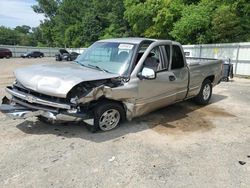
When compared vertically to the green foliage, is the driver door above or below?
below

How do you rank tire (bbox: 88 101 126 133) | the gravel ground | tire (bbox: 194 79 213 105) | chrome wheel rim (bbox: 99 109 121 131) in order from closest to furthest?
the gravel ground, tire (bbox: 88 101 126 133), chrome wheel rim (bbox: 99 109 121 131), tire (bbox: 194 79 213 105)

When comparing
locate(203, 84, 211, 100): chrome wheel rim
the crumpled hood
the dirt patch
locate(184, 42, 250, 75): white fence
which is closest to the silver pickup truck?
the crumpled hood

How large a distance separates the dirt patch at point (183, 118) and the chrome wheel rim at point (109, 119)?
2.75ft

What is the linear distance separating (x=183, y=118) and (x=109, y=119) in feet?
6.92

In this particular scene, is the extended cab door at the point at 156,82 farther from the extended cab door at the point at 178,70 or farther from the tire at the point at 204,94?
the tire at the point at 204,94

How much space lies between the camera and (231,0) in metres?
20.9

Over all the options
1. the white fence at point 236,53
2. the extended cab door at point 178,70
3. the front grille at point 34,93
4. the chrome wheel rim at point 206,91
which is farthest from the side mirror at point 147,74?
the white fence at point 236,53

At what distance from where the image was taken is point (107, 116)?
4.98 meters

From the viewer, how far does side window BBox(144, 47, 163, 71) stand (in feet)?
18.1

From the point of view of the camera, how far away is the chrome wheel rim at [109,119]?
4914 millimetres

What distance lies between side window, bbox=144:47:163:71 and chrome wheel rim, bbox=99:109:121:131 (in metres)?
1.23

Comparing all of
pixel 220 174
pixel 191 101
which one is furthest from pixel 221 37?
pixel 220 174

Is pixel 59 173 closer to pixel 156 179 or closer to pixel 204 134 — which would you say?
pixel 156 179

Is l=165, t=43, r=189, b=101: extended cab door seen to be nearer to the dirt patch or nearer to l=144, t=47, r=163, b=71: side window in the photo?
l=144, t=47, r=163, b=71: side window
